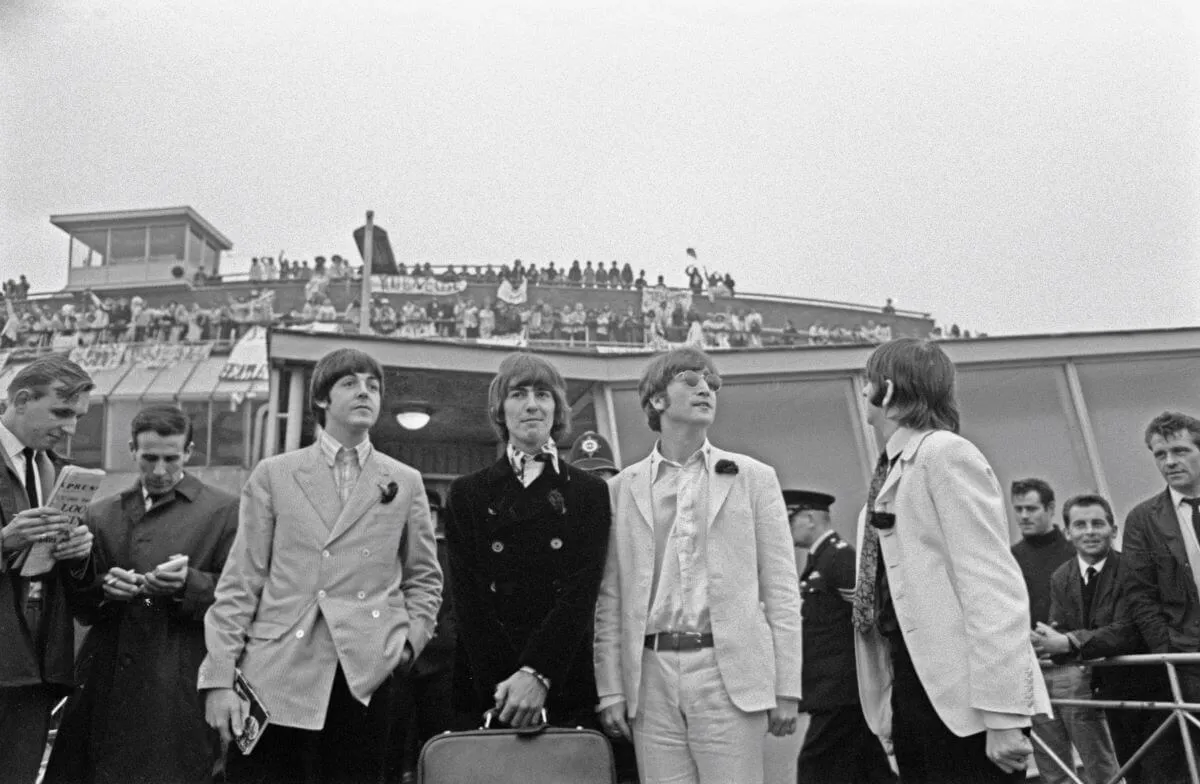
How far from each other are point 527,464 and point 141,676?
1649 mm

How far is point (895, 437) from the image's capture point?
126 inches

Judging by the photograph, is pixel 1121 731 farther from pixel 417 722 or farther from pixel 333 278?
pixel 333 278

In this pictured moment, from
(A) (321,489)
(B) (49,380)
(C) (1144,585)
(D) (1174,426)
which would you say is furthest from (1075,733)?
(B) (49,380)

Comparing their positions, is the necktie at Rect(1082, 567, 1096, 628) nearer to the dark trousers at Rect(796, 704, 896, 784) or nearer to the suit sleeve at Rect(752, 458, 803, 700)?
the dark trousers at Rect(796, 704, 896, 784)

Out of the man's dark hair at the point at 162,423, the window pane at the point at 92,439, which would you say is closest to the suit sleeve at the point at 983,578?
the man's dark hair at the point at 162,423

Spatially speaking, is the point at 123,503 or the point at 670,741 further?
the point at 123,503

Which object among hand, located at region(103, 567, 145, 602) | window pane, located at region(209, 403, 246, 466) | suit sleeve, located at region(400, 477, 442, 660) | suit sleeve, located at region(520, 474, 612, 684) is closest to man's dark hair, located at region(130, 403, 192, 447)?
hand, located at region(103, 567, 145, 602)

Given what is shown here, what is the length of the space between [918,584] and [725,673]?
0.67m

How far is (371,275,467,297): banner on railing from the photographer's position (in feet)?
139

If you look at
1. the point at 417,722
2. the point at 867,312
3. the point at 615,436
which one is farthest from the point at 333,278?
the point at 417,722

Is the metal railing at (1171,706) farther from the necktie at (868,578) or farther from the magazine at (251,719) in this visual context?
the magazine at (251,719)

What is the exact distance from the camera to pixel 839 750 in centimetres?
639

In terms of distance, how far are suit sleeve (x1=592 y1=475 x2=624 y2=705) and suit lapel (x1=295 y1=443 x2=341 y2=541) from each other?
90cm

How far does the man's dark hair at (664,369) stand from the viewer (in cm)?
377
